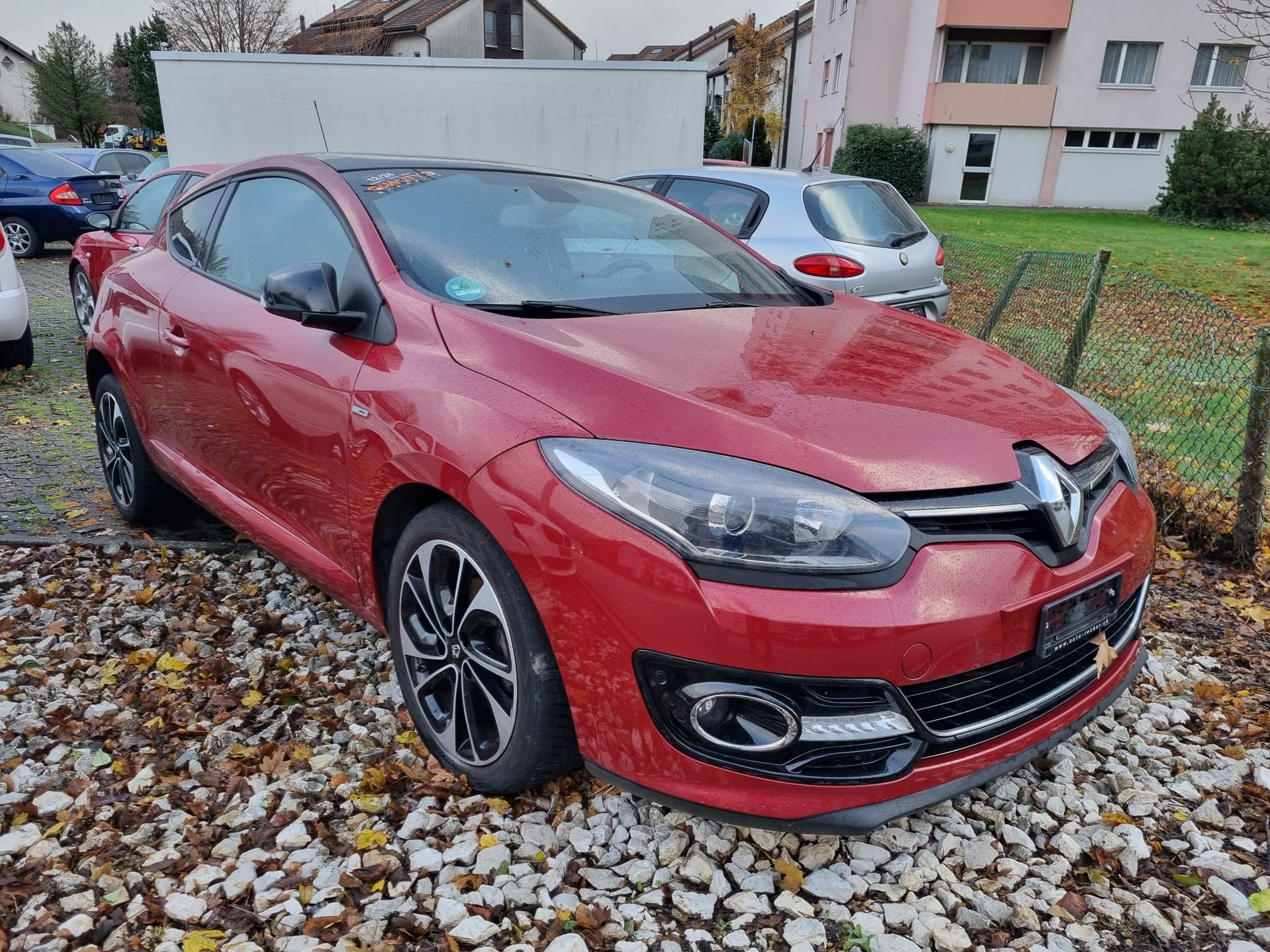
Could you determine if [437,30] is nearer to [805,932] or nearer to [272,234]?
[272,234]

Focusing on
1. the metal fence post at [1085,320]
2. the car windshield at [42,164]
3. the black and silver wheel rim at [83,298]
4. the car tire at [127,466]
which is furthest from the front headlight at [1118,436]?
the car windshield at [42,164]

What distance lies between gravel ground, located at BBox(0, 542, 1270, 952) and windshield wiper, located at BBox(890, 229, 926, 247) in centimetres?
459

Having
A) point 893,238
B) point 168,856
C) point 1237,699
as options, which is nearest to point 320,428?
point 168,856

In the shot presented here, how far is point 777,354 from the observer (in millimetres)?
2527

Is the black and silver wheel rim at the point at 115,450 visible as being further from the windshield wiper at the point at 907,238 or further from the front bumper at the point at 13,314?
the windshield wiper at the point at 907,238

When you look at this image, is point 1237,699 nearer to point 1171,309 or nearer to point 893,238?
point 1171,309

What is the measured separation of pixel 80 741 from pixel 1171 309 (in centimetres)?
489

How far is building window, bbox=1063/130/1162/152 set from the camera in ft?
97.2

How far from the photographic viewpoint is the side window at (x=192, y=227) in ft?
12.3

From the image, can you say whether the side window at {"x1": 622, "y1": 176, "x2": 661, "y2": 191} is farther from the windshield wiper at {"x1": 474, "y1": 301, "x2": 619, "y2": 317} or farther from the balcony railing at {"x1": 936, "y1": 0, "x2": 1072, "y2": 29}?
the balcony railing at {"x1": 936, "y1": 0, "x2": 1072, "y2": 29}

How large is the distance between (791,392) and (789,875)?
3.86 feet

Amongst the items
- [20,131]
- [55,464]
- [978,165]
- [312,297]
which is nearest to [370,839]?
[312,297]

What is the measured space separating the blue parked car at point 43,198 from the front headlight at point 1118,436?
14.1 m

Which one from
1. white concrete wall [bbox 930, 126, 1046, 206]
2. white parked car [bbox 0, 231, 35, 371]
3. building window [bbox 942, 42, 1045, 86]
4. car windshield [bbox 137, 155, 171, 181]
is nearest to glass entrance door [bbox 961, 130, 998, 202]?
white concrete wall [bbox 930, 126, 1046, 206]
